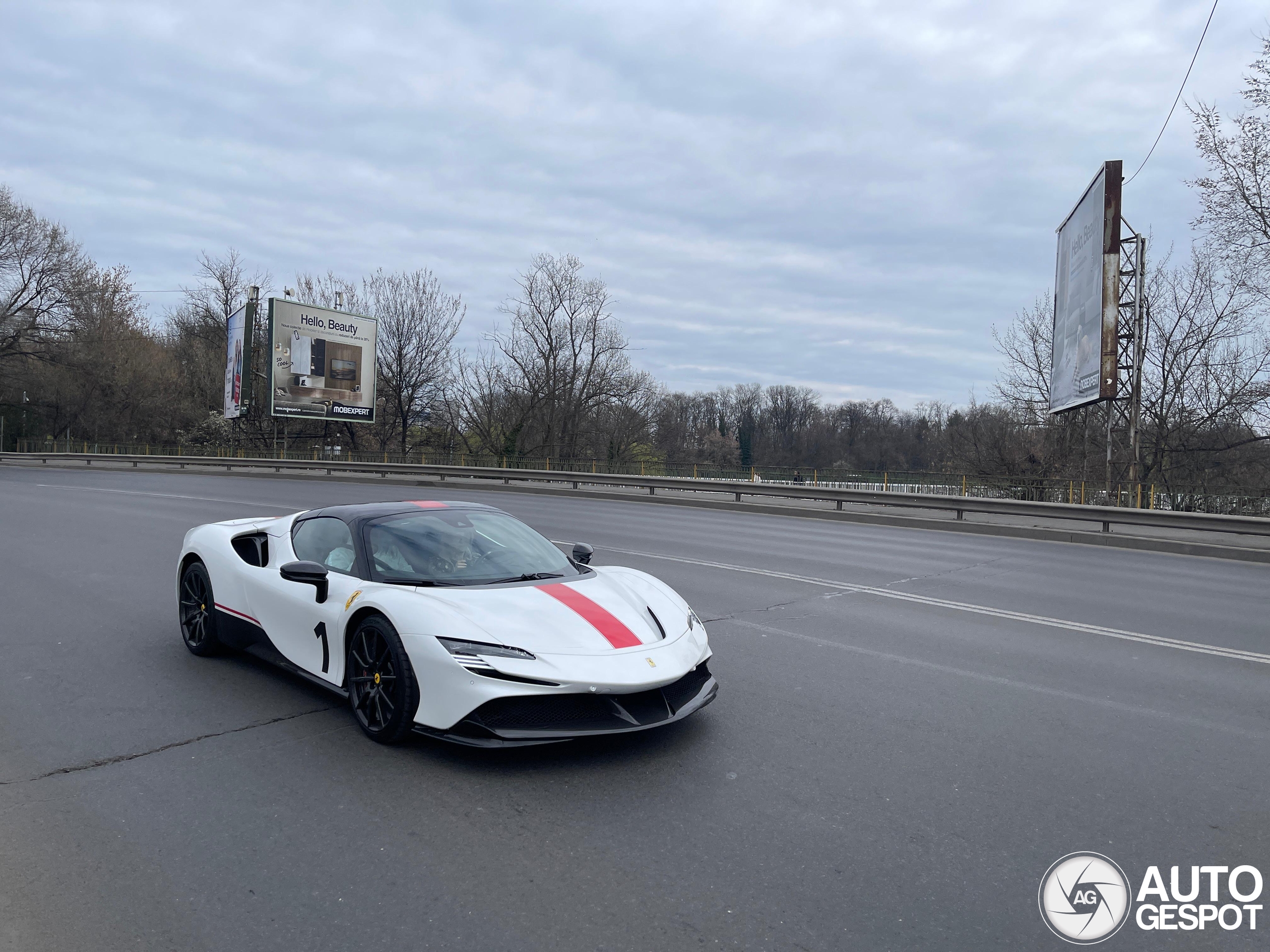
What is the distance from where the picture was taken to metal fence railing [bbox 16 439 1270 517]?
78.1 ft

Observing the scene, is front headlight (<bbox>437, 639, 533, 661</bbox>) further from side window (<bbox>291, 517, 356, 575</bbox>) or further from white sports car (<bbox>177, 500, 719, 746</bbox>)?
side window (<bbox>291, 517, 356, 575</bbox>)

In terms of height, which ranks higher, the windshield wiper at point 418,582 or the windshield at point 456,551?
the windshield at point 456,551

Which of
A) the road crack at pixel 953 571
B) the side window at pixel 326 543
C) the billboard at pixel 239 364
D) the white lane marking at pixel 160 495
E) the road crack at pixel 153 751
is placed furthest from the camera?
the billboard at pixel 239 364

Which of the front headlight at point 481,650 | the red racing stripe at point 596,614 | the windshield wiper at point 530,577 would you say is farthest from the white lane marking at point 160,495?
the front headlight at point 481,650

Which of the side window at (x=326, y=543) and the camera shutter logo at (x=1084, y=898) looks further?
the side window at (x=326, y=543)

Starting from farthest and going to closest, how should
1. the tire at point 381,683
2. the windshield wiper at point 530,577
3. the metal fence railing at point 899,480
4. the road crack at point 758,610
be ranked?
the metal fence railing at point 899,480 < the road crack at point 758,610 < the windshield wiper at point 530,577 < the tire at point 381,683

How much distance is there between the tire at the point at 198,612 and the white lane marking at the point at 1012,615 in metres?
6.29

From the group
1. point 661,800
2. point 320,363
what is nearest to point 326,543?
point 661,800

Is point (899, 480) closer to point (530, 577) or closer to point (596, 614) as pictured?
point (530, 577)

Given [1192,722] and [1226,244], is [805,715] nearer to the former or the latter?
[1192,722]

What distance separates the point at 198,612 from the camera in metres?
6.15

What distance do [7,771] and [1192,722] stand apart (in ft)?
20.5

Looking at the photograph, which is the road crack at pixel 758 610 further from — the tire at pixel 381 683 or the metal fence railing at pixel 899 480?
the metal fence railing at pixel 899 480

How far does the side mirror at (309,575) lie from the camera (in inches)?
187
